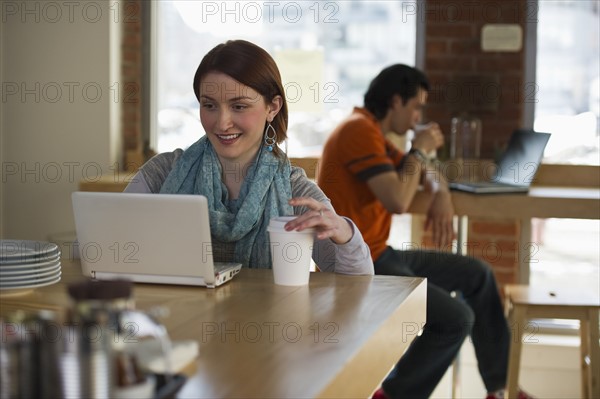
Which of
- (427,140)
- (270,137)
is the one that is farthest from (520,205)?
(270,137)

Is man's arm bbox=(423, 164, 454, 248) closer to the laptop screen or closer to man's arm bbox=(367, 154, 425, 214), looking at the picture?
man's arm bbox=(367, 154, 425, 214)

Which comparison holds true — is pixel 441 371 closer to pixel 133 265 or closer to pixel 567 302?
pixel 567 302

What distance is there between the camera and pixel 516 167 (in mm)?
3623

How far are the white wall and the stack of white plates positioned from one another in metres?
2.55

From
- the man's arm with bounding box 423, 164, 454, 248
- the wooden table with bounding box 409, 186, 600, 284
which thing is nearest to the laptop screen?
the wooden table with bounding box 409, 186, 600, 284

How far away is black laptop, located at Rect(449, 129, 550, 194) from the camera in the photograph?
3408 millimetres

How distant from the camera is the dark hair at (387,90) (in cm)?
334

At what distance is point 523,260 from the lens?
13.3ft

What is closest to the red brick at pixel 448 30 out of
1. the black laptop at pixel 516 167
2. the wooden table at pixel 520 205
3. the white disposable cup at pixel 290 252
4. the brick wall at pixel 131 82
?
the black laptop at pixel 516 167

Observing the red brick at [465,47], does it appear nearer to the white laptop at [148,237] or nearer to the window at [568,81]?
the window at [568,81]

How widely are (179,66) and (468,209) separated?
1.87 metres

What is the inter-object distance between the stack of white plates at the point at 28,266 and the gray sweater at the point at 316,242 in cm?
45

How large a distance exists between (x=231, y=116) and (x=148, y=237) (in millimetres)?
546

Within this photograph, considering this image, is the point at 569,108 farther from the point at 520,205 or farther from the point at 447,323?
the point at 447,323
